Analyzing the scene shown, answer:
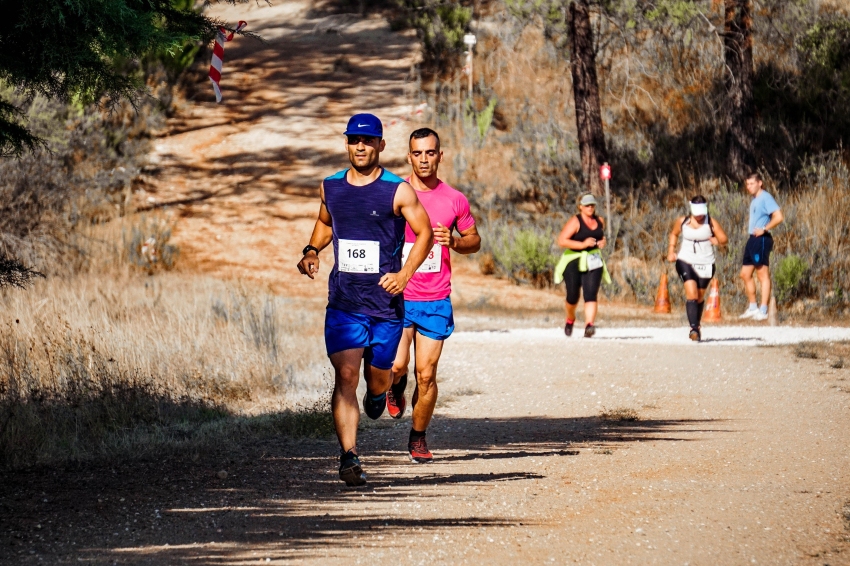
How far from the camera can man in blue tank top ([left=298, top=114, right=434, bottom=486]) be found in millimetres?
7230

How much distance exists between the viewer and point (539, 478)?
8.00 meters

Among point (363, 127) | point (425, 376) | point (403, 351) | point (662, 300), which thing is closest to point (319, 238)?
point (363, 127)

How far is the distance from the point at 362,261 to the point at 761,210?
11.0 metres

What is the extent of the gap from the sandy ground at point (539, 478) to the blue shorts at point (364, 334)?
848 millimetres

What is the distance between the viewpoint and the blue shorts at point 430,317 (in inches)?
326

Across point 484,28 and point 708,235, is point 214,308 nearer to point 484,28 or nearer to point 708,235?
point 708,235

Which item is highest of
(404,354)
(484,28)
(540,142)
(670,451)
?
(484,28)

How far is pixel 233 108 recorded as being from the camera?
3269cm

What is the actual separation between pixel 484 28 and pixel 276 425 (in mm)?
28238

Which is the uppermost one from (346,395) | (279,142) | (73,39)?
(279,142)

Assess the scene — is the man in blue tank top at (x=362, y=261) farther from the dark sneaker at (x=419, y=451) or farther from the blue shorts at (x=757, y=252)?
the blue shorts at (x=757, y=252)

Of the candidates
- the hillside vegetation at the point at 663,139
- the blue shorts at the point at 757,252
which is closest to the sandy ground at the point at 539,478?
the blue shorts at the point at 757,252

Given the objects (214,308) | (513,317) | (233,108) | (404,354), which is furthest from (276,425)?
(233,108)

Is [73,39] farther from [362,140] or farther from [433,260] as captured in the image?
[433,260]
